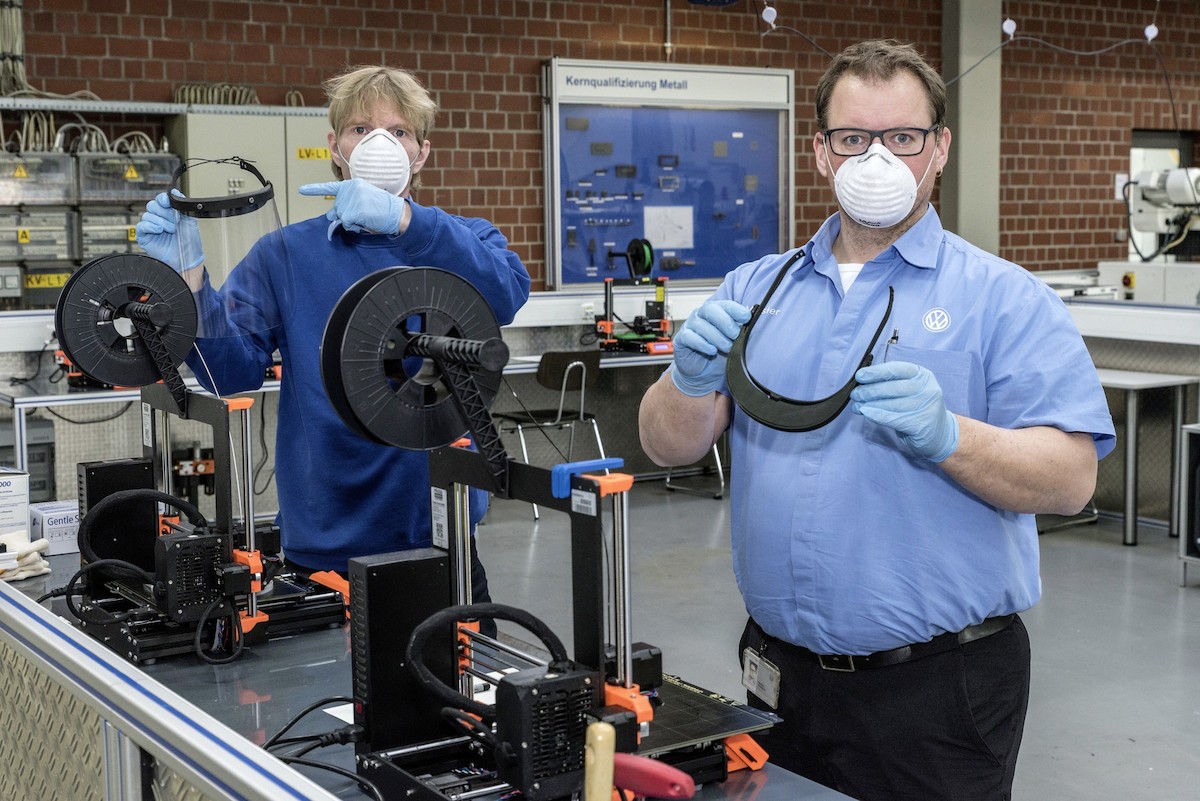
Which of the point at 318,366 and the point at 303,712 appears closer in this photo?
the point at 303,712

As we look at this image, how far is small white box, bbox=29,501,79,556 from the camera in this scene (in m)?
2.49

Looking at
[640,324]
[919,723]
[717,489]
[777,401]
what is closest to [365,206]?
[777,401]

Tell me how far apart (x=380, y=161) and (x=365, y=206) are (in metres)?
0.23

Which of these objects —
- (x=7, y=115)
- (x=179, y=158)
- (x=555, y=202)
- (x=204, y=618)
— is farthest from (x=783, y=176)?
(x=204, y=618)

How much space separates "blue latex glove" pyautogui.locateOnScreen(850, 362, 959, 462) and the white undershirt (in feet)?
1.01

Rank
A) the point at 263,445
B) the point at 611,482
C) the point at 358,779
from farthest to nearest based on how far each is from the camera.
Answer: the point at 263,445 → the point at 358,779 → the point at 611,482

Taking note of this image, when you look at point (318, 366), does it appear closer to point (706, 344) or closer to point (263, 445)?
point (706, 344)

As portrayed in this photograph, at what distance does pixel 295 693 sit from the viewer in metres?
1.77

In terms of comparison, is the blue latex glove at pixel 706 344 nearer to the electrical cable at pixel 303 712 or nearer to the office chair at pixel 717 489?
the electrical cable at pixel 303 712

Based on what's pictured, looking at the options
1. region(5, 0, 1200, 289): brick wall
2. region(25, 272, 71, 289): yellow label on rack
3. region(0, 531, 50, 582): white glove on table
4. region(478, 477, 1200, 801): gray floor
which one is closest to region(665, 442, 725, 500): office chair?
region(478, 477, 1200, 801): gray floor

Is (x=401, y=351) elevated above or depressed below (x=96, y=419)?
above

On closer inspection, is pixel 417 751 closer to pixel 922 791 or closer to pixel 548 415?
pixel 922 791

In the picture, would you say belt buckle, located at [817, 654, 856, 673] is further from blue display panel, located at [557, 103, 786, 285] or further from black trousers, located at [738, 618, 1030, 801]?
blue display panel, located at [557, 103, 786, 285]

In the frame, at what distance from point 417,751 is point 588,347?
206 inches
